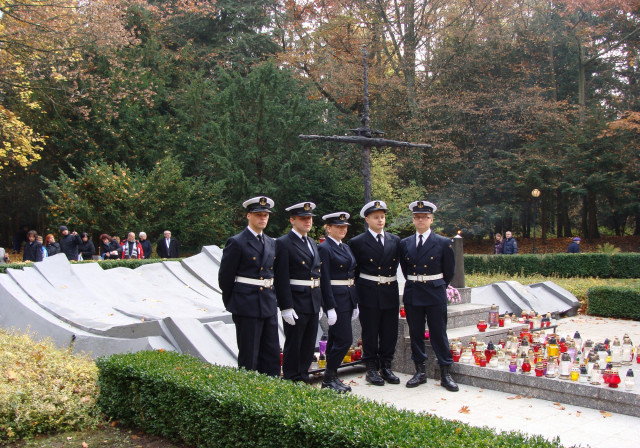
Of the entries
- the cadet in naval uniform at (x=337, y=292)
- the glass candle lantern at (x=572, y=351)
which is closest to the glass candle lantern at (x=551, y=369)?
the glass candle lantern at (x=572, y=351)

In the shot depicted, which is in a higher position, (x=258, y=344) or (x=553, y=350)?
(x=258, y=344)

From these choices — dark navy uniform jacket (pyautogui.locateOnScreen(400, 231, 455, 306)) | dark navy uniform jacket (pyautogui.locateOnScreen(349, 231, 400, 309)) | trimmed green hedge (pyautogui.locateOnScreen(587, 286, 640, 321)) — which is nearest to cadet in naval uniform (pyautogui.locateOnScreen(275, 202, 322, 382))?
dark navy uniform jacket (pyautogui.locateOnScreen(349, 231, 400, 309))

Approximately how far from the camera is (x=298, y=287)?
5.85 metres

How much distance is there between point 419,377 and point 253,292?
2.17m

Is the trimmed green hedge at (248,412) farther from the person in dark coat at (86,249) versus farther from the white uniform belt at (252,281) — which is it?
the person in dark coat at (86,249)

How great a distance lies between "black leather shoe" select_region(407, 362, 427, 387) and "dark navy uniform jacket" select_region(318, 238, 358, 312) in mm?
1004

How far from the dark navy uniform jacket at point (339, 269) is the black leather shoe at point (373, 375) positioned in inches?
29.6

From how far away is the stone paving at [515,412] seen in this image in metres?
4.66

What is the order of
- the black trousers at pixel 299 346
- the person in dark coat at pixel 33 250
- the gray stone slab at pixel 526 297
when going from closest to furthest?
the black trousers at pixel 299 346, the gray stone slab at pixel 526 297, the person in dark coat at pixel 33 250

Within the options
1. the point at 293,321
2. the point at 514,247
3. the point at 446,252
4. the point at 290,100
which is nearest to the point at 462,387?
the point at 446,252

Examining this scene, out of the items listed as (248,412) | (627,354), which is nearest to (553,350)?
(627,354)

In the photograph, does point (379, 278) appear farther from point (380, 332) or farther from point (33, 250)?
point (33, 250)

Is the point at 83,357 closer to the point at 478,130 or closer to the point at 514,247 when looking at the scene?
the point at 514,247

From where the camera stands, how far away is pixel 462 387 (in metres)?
6.29
